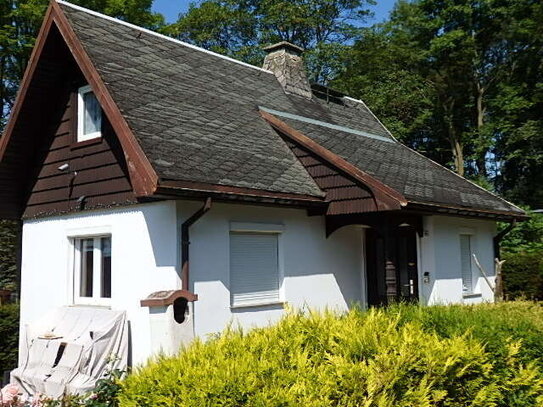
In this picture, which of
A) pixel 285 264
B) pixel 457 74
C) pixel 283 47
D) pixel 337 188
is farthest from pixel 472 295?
pixel 457 74

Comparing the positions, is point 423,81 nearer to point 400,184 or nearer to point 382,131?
point 382,131

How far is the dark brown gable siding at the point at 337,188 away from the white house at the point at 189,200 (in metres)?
0.02

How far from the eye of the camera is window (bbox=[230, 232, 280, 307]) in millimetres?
8680

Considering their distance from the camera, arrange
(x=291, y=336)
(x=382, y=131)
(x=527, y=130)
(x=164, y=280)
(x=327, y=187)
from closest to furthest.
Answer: (x=291, y=336), (x=164, y=280), (x=327, y=187), (x=382, y=131), (x=527, y=130)

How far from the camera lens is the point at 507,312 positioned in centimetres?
678

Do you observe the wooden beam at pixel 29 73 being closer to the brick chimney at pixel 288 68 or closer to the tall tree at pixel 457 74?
the brick chimney at pixel 288 68

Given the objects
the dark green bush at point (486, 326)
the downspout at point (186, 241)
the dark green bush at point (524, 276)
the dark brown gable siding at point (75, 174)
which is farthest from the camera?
the dark green bush at point (524, 276)

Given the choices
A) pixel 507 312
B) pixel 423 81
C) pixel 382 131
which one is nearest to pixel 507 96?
pixel 423 81

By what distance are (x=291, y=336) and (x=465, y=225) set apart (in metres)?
8.57

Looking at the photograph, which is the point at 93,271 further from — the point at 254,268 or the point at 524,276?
the point at 524,276

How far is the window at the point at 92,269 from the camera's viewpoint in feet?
30.4

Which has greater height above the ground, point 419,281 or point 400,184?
point 400,184

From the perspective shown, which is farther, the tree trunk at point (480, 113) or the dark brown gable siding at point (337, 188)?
the tree trunk at point (480, 113)

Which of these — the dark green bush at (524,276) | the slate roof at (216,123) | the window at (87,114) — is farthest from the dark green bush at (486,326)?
the dark green bush at (524,276)
